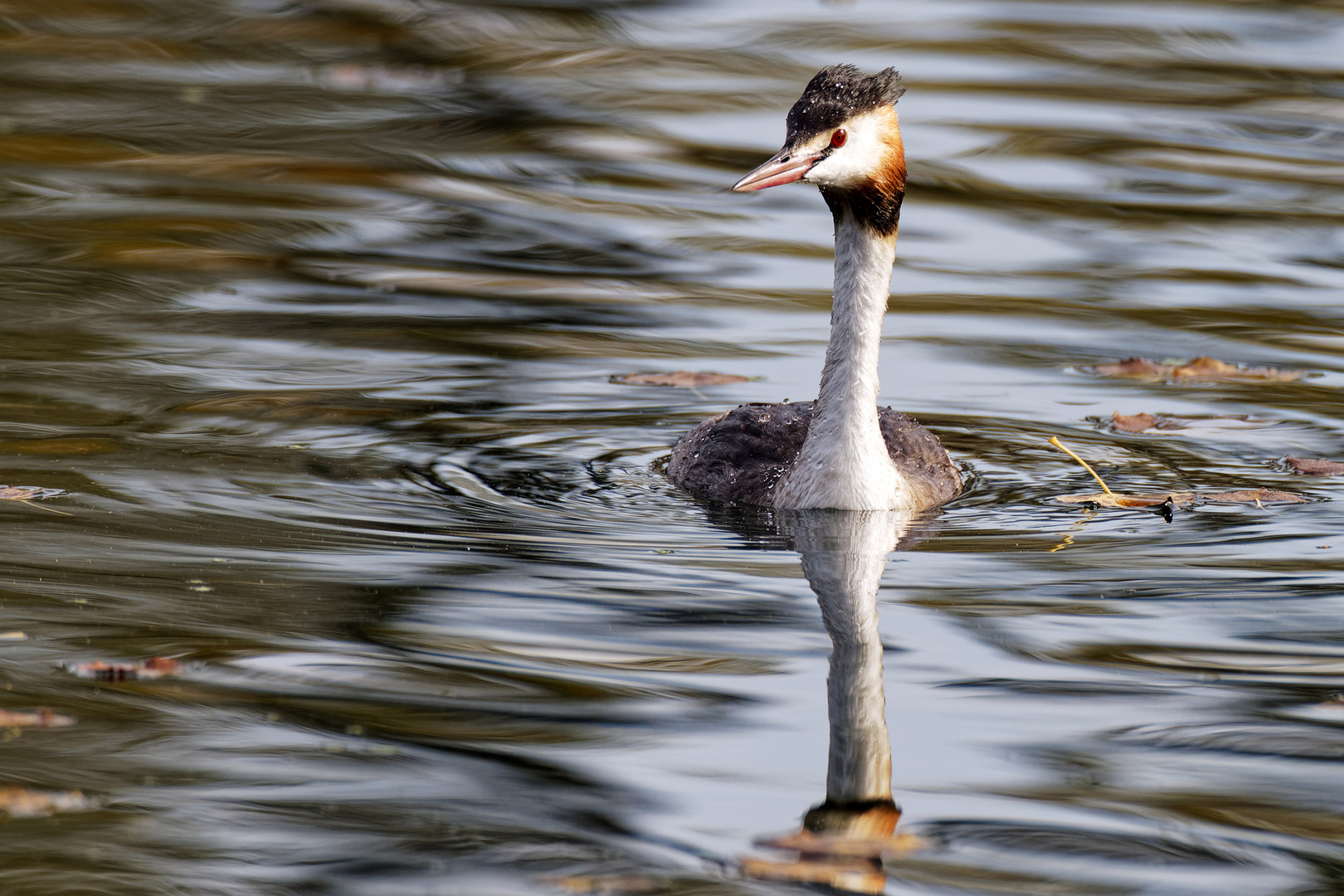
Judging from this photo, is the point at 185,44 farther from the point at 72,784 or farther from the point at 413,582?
the point at 72,784

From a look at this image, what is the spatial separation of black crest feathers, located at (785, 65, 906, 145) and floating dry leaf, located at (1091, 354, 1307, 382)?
3.13 metres

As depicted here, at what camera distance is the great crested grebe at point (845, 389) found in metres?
7.05

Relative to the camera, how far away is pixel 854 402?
7.43 meters

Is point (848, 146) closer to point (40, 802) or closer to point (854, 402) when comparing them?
point (854, 402)

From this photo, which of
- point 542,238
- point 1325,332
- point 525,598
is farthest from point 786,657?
point 542,238

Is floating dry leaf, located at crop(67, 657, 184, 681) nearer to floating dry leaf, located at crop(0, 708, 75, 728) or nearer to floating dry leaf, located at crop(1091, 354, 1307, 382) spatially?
floating dry leaf, located at crop(0, 708, 75, 728)

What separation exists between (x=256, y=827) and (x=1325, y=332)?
7701 millimetres

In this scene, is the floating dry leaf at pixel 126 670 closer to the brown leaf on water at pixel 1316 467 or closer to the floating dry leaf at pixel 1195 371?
the brown leaf on water at pixel 1316 467

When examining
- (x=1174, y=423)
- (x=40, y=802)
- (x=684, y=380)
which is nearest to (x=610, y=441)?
(x=684, y=380)

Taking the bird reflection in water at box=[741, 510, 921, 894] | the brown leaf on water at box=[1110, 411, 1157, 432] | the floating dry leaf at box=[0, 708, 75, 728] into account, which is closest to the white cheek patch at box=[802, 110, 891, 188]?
the bird reflection in water at box=[741, 510, 921, 894]

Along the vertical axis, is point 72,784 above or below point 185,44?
below

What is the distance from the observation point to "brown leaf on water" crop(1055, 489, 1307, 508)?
24.9 feet

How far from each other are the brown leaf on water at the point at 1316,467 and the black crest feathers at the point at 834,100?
242 centimetres

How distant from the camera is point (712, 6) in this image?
1842 centimetres
